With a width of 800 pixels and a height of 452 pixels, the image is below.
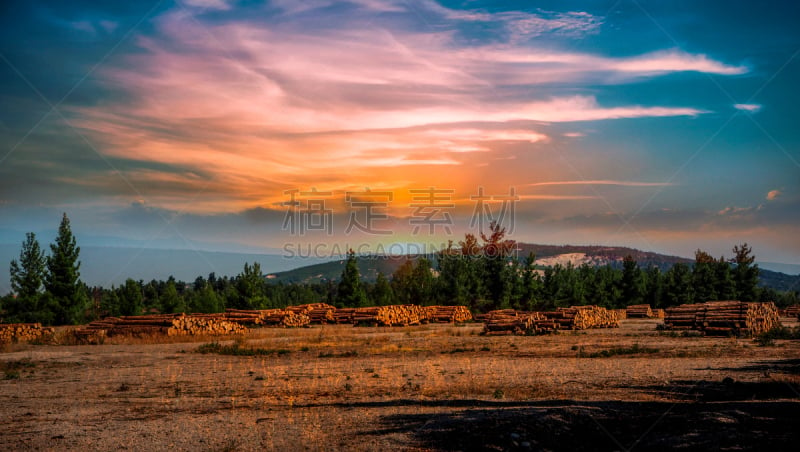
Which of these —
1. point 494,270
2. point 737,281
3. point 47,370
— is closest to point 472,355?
point 47,370

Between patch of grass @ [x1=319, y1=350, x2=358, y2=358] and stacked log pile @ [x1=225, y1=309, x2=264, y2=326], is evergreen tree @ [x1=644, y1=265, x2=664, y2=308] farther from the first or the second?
patch of grass @ [x1=319, y1=350, x2=358, y2=358]

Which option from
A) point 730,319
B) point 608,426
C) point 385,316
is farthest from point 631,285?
point 608,426

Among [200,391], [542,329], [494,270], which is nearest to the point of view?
[200,391]

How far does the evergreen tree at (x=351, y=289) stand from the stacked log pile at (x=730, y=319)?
33179 millimetres

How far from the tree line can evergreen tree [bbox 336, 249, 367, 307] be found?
105 mm

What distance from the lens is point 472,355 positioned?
20.8m

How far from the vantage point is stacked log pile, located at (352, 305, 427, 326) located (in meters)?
44.1

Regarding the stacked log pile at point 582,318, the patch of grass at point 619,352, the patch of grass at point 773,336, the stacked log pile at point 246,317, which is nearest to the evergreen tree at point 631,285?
the stacked log pile at point 582,318

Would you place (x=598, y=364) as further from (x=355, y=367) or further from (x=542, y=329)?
(x=542, y=329)

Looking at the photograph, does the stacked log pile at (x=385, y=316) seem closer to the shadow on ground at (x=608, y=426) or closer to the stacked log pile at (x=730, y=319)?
the stacked log pile at (x=730, y=319)

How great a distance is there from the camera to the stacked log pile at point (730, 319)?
94.2 ft

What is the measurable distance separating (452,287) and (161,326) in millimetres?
34116

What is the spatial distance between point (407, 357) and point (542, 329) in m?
14.8

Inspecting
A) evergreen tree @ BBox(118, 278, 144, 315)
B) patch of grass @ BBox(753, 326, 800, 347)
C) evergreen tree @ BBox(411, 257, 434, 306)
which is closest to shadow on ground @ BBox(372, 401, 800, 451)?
patch of grass @ BBox(753, 326, 800, 347)
